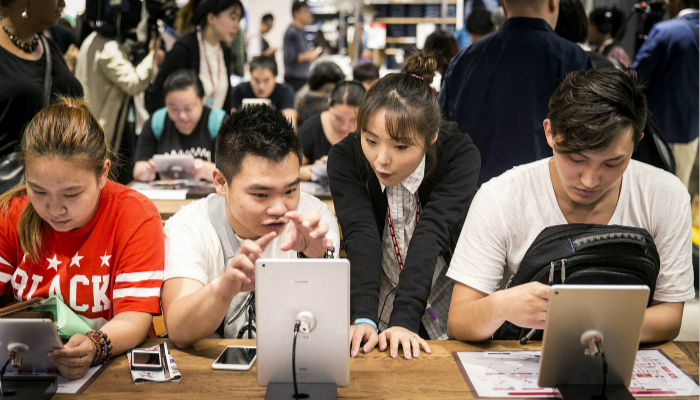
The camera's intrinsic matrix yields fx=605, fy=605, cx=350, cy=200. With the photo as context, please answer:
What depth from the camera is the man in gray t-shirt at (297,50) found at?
298 inches

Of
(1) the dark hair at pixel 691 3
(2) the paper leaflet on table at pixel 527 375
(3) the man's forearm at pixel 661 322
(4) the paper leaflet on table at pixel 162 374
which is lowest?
(2) the paper leaflet on table at pixel 527 375

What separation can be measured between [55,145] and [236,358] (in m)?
0.65

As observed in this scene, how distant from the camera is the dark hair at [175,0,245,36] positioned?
12.8 feet

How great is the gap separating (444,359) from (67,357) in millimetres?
808

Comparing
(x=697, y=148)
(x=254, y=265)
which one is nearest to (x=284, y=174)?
(x=254, y=265)

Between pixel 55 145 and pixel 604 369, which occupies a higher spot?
pixel 55 145

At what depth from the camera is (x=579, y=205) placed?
1.55 metres

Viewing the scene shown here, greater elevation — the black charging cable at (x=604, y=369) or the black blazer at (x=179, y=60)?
the black blazer at (x=179, y=60)

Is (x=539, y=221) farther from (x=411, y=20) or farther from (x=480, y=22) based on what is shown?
(x=411, y=20)

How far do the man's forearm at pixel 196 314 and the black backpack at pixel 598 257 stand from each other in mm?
746

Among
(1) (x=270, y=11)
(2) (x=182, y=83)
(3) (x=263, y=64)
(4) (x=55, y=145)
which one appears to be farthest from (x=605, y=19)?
(1) (x=270, y=11)

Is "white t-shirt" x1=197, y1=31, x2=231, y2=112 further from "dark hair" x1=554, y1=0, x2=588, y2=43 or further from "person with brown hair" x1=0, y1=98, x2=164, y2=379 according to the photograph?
"person with brown hair" x1=0, y1=98, x2=164, y2=379

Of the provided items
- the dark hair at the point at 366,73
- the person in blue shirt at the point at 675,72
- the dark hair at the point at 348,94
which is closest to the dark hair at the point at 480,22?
the dark hair at the point at 366,73

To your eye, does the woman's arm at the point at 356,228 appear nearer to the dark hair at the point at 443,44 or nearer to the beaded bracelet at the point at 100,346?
the beaded bracelet at the point at 100,346
